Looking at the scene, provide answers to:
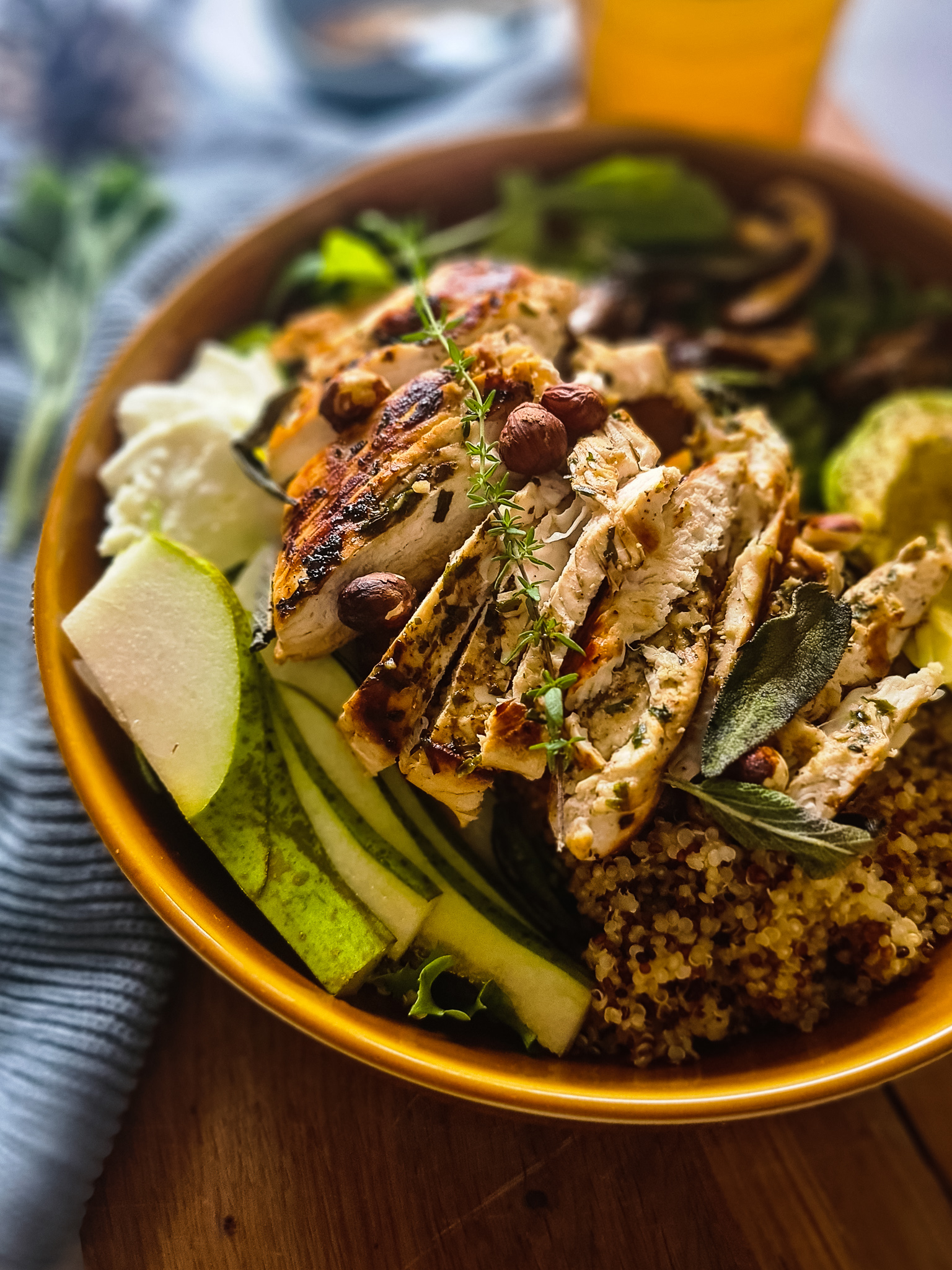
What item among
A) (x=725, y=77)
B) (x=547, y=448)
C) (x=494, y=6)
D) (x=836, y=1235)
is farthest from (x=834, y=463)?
(x=494, y=6)

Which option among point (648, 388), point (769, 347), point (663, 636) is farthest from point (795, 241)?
point (663, 636)

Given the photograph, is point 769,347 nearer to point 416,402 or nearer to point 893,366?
point 893,366

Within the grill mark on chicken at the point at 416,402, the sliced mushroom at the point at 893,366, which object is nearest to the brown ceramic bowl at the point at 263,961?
the grill mark on chicken at the point at 416,402

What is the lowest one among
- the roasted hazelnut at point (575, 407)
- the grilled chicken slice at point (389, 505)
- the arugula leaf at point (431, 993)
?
the arugula leaf at point (431, 993)

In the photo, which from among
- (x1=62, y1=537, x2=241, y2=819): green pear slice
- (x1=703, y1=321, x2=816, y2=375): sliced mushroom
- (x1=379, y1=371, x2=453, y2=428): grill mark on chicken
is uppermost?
(x1=703, y1=321, x2=816, y2=375): sliced mushroom

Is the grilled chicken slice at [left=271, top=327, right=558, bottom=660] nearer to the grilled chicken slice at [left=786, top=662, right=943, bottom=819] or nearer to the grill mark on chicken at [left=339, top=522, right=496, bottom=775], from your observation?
the grill mark on chicken at [left=339, top=522, right=496, bottom=775]

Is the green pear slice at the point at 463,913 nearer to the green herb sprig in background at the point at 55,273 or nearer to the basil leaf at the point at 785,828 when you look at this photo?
the basil leaf at the point at 785,828

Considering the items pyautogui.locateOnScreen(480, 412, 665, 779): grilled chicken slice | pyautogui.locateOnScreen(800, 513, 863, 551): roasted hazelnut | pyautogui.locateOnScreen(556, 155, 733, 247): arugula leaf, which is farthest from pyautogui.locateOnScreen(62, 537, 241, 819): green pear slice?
pyautogui.locateOnScreen(556, 155, 733, 247): arugula leaf

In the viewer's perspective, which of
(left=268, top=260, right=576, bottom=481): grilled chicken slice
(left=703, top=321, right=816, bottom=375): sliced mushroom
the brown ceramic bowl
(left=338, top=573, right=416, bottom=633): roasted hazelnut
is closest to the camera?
the brown ceramic bowl
